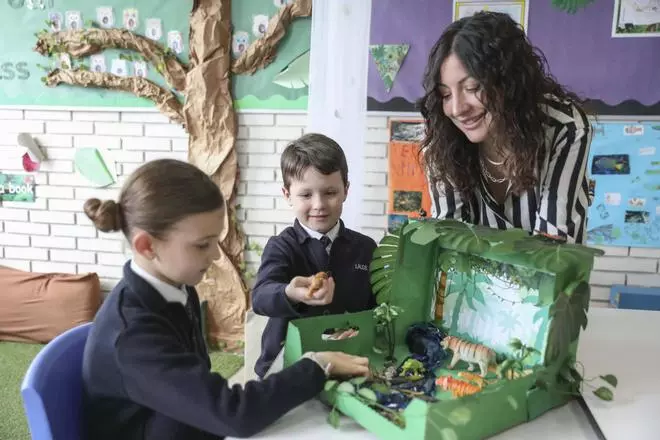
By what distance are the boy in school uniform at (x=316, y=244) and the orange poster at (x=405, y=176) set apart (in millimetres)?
1110

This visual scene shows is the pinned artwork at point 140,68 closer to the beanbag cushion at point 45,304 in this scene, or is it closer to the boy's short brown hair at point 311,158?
the beanbag cushion at point 45,304

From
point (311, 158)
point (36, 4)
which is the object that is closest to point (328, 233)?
point (311, 158)

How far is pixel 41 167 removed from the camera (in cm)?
279

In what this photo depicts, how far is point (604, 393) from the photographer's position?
2.95ft

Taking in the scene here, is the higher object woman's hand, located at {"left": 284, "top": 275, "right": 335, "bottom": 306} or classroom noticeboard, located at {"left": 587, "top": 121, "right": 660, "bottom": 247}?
classroom noticeboard, located at {"left": 587, "top": 121, "right": 660, "bottom": 247}

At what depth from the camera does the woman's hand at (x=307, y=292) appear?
1.00 meters

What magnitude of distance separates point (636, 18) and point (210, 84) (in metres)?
1.85

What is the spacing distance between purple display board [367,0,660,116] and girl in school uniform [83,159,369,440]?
5.48 ft

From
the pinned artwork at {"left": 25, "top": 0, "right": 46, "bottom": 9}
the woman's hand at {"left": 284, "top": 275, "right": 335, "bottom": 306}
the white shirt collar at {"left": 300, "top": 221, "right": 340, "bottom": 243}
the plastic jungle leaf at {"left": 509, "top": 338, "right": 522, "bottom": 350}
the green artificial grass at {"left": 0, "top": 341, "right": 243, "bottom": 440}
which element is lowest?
the green artificial grass at {"left": 0, "top": 341, "right": 243, "bottom": 440}

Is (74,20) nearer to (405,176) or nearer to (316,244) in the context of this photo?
(405,176)

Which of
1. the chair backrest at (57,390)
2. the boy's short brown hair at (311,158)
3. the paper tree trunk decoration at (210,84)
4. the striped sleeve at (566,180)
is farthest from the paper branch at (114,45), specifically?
the striped sleeve at (566,180)

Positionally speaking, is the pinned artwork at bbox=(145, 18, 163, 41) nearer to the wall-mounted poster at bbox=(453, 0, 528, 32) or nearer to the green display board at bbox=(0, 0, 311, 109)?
the green display board at bbox=(0, 0, 311, 109)

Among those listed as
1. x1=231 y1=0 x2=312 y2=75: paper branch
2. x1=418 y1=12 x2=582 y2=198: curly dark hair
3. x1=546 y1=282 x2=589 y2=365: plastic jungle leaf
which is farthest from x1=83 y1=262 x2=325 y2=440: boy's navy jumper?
x1=231 y1=0 x2=312 y2=75: paper branch

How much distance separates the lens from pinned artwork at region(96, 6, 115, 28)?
8.36ft
